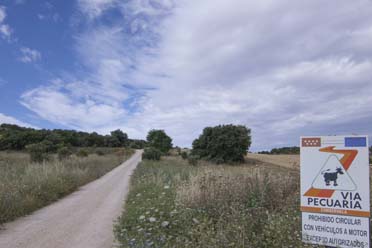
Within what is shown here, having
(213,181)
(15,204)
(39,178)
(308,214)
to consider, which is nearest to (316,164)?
(308,214)

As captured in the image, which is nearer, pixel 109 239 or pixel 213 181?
pixel 109 239

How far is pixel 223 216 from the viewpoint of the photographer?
18.6 ft

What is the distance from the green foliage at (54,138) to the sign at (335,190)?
73.5 ft

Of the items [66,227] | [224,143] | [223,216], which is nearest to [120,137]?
[224,143]

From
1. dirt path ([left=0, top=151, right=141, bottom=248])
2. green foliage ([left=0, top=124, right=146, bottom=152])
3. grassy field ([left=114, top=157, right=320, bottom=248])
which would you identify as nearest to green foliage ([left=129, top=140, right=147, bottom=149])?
green foliage ([left=0, top=124, right=146, bottom=152])

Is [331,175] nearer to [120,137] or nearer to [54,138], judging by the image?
[54,138]

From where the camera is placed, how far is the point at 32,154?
22484 millimetres

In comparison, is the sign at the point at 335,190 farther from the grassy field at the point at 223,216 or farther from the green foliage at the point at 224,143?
the green foliage at the point at 224,143

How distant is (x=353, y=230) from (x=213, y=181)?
12.1ft

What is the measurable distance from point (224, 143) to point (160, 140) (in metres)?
37.4

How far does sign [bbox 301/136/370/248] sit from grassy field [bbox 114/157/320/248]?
46cm

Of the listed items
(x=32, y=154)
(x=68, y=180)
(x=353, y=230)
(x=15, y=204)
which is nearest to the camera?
(x=353, y=230)

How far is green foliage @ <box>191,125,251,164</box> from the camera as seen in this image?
54.3 m

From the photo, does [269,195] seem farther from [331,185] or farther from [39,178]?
[39,178]
